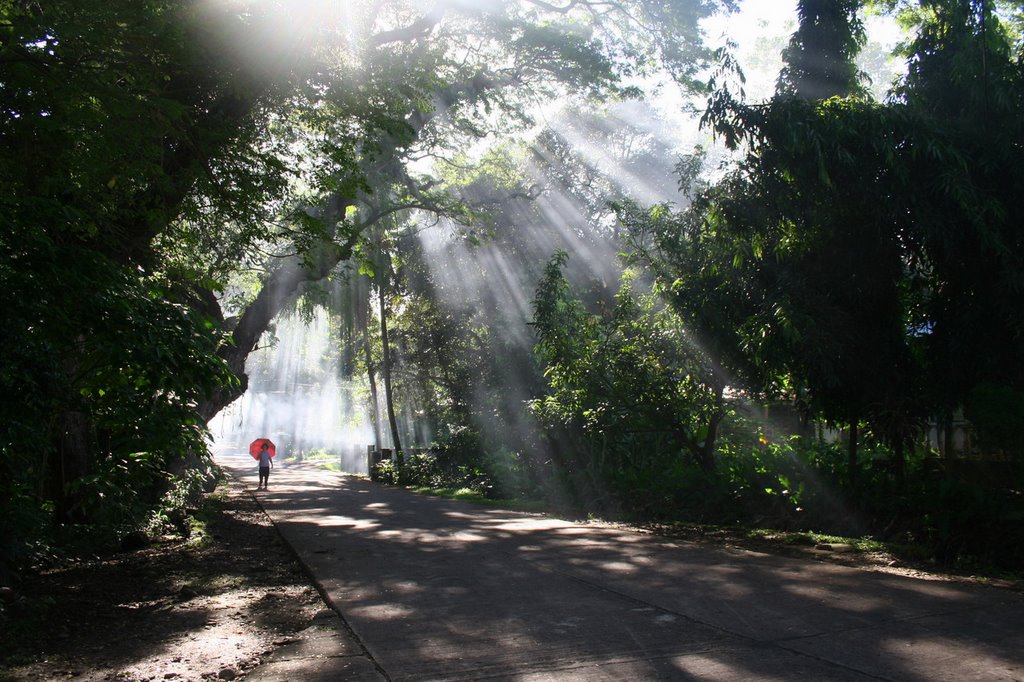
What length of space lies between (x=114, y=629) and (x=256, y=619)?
1004 millimetres

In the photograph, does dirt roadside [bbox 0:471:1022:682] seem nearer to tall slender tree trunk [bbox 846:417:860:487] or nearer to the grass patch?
tall slender tree trunk [bbox 846:417:860:487]

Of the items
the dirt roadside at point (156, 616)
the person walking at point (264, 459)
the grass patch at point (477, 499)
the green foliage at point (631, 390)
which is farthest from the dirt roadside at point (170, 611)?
the person walking at point (264, 459)

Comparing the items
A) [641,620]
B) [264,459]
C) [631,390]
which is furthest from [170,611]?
[264,459]

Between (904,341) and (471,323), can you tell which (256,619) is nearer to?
(904,341)

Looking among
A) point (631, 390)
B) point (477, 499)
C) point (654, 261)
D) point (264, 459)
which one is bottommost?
point (477, 499)

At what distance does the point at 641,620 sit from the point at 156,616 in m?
3.83

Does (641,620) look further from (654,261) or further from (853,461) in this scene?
(654,261)

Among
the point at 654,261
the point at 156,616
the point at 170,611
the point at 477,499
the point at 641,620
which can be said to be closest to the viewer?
the point at 641,620

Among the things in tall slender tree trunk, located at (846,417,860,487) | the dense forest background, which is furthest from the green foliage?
tall slender tree trunk, located at (846,417,860,487)

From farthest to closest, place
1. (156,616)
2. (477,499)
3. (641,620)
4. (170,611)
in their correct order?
(477,499), (170,611), (156,616), (641,620)

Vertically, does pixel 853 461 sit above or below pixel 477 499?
above

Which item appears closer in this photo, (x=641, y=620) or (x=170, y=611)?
(x=641, y=620)

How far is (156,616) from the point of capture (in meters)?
6.42

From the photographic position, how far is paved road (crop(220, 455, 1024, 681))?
14.7 ft
